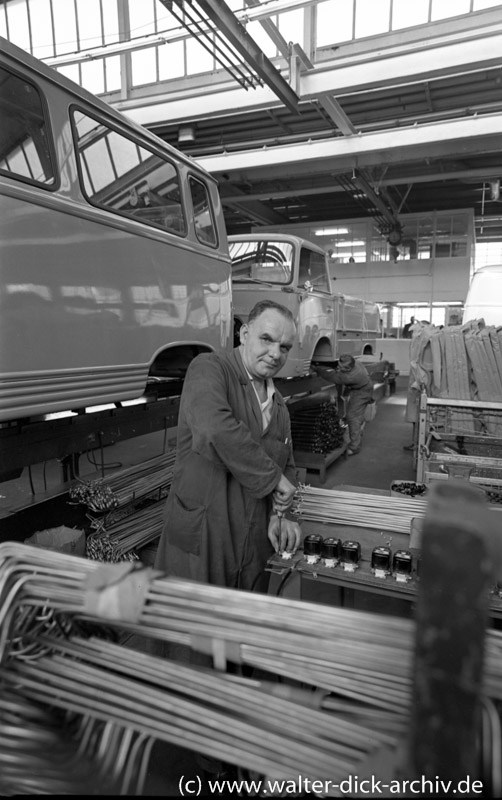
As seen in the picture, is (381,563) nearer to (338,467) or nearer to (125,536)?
(125,536)

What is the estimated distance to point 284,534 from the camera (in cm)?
218

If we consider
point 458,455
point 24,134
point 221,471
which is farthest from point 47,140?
point 458,455

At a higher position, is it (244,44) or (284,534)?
(244,44)

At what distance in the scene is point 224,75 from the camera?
756 centimetres

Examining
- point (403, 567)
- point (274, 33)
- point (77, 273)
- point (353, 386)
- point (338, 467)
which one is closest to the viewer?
point (403, 567)

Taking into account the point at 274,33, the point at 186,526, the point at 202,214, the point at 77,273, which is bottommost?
the point at 186,526

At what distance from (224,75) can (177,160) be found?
4926 mm

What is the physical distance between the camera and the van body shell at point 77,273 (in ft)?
8.20

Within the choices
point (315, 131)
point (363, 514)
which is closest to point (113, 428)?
point (363, 514)

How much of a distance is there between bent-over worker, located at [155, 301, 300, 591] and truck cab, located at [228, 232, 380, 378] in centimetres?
377

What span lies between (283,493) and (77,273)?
1869 mm

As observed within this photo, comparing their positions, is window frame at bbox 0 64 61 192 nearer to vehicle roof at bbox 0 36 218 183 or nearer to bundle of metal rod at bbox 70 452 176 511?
vehicle roof at bbox 0 36 218 183

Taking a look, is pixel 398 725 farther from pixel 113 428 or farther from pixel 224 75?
pixel 224 75

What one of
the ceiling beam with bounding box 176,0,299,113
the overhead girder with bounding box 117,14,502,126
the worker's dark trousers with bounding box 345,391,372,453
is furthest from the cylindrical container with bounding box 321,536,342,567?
the overhead girder with bounding box 117,14,502,126
